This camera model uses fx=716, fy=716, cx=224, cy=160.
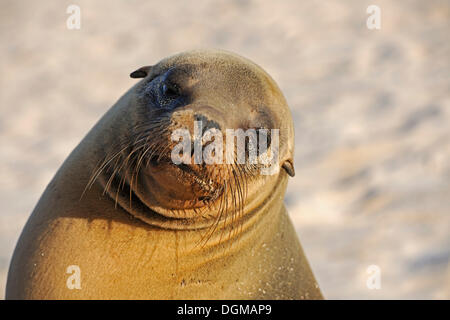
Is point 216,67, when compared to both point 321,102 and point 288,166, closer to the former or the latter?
point 288,166

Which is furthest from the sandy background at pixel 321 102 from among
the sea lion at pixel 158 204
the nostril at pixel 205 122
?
the nostril at pixel 205 122

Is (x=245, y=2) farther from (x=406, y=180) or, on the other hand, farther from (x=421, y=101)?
(x=406, y=180)

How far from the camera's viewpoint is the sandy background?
20.0ft

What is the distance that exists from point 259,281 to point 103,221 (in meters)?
0.82

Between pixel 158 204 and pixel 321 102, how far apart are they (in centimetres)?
580

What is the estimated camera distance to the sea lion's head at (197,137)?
104 inches

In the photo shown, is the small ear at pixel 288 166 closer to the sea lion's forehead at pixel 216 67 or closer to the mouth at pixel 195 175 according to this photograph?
the sea lion's forehead at pixel 216 67

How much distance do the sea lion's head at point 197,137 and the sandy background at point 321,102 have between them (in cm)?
255

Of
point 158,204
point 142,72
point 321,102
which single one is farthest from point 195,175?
point 321,102

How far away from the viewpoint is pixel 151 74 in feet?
10.7

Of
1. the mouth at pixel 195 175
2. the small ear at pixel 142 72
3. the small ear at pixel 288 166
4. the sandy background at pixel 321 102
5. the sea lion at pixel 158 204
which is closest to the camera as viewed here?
the mouth at pixel 195 175

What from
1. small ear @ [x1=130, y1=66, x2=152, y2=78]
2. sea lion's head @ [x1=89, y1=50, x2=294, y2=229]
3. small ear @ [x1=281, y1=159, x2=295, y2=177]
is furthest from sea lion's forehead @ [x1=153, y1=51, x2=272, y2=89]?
small ear @ [x1=281, y1=159, x2=295, y2=177]

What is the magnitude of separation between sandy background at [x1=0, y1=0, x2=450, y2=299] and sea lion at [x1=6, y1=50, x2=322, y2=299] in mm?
2330

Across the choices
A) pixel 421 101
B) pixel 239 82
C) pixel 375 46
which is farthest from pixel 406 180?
pixel 239 82
